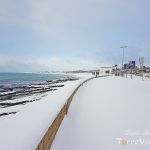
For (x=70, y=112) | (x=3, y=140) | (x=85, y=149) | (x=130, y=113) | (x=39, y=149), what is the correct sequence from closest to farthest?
1. (x=39, y=149)
2. (x=85, y=149)
3. (x=3, y=140)
4. (x=130, y=113)
5. (x=70, y=112)

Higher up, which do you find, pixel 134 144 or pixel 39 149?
pixel 39 149

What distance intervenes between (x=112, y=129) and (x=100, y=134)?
0.86 metres

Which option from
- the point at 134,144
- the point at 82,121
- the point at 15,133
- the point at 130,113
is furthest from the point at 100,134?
the point at 130,113

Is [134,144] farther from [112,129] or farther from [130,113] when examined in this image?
[130,113]

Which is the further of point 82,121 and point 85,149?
point 82,121

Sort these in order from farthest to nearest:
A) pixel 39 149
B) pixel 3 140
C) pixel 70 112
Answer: pixel 70 112, pixel 3 140, pixel 39 149

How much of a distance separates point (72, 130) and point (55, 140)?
5.03 ft

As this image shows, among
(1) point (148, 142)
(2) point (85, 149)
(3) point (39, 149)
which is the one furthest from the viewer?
(1) point (148, 142)

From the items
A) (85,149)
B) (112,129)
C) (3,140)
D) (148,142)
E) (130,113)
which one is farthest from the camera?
(130,113)

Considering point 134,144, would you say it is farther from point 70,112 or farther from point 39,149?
point 70,112

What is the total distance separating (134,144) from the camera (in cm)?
849

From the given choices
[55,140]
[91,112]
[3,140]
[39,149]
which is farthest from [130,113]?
[39,149]

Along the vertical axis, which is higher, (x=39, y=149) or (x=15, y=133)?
(x=39, y=149)

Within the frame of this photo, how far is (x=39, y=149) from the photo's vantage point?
6.25m
